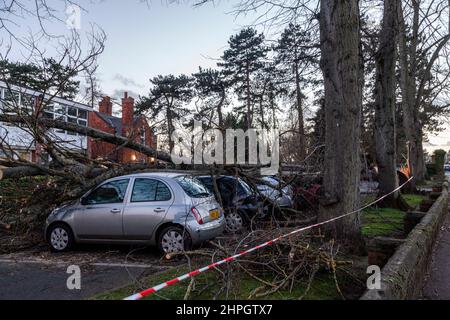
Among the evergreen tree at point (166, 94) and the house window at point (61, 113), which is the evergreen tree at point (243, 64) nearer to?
the evergreen tree at point (166, 94)

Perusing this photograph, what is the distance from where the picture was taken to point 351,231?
629 cm

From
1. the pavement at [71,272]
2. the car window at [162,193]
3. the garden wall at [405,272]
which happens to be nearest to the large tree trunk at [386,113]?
the garden wall at [405,272]

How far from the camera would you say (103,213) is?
25.3 feet

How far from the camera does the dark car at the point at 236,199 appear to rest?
895 cm

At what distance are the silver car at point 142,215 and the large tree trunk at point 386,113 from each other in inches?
297

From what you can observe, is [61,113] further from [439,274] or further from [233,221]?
[439,274]

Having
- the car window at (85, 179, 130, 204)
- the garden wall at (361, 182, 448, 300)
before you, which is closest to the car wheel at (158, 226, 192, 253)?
the car window at (85, 179, 130, 204)

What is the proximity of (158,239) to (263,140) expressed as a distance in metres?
5.25

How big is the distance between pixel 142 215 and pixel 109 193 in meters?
1.09

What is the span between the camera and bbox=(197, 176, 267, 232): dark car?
895cm

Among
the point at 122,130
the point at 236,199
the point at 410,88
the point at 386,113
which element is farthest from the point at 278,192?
the point at 410,88

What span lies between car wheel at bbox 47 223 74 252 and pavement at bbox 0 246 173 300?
186 millimetres
